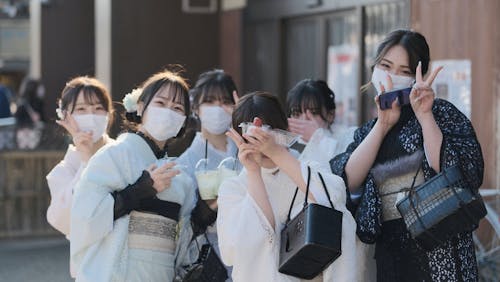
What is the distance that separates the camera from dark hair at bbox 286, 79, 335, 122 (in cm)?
487

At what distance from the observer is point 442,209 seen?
340cm

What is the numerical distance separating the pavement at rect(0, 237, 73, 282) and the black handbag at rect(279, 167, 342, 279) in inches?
191

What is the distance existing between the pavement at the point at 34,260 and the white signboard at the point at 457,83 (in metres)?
3.72

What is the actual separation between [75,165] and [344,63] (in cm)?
452

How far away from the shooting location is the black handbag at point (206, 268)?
4.27 metres

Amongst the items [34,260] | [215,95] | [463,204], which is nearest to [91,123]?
[215,95]

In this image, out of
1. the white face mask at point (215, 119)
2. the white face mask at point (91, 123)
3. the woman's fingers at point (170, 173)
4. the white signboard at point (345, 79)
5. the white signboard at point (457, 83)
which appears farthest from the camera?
the white signboard at point (345, 79)

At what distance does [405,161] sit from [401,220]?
251 millimetres

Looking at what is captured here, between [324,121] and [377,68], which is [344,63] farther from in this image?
[377,68]

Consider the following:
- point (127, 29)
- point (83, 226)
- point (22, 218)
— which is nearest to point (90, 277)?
point (83, 226)

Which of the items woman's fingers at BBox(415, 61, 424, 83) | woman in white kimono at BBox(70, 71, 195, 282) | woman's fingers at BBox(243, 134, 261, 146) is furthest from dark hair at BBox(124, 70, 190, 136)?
woman's fingers at BBox(415, 61, 424, 83)

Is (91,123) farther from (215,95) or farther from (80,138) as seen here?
(215,95)

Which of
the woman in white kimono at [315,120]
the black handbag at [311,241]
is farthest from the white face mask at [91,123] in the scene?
the black handbag at [311,241]

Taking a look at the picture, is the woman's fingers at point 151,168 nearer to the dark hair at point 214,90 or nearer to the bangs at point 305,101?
the dark hair at point 214,90
